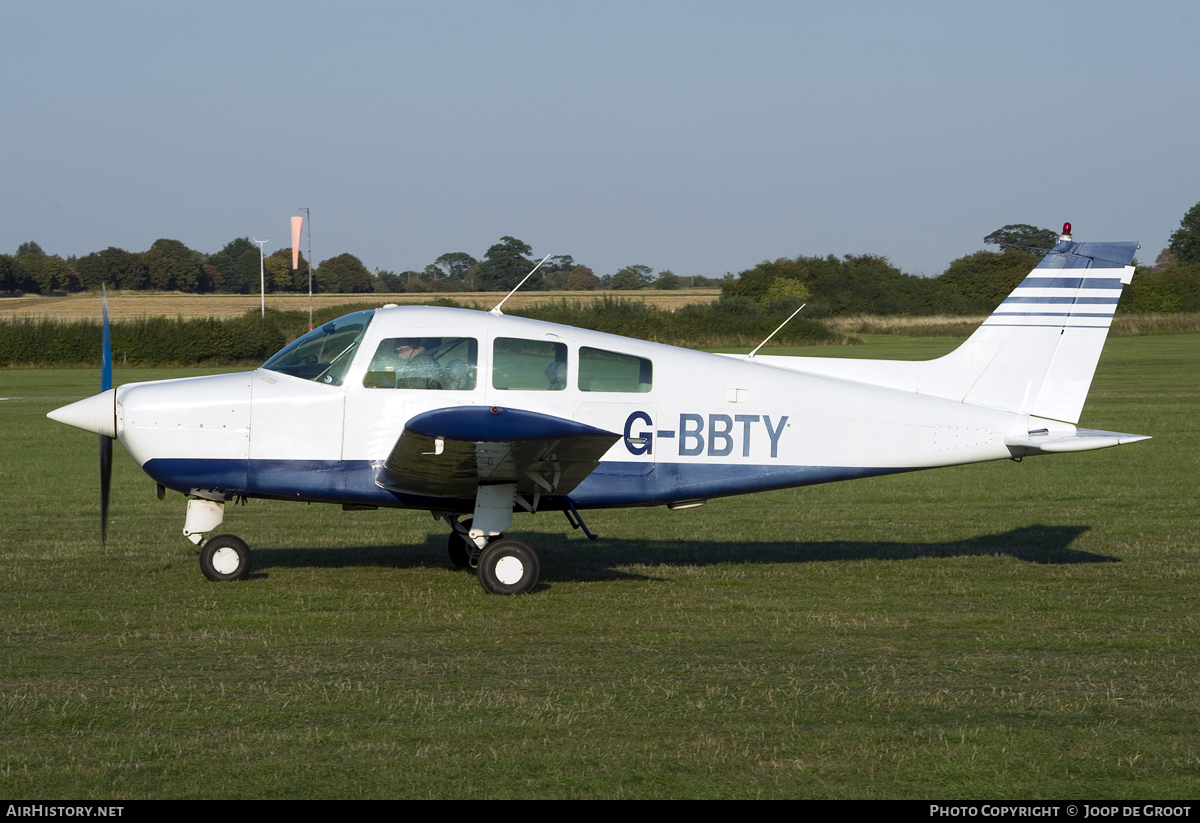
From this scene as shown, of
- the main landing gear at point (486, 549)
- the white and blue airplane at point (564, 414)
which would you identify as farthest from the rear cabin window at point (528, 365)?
the main landing gear at point (486, 549)

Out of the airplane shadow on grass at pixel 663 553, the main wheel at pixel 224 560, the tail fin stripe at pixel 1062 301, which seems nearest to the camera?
the main wheel at pixel 224 560

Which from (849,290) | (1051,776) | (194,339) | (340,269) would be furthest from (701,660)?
(340,269)

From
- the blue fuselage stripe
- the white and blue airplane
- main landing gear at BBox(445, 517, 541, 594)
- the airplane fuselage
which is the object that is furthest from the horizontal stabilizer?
main landing gear at BBox(445, 517, 541, 594)

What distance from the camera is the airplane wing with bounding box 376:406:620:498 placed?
778 cm

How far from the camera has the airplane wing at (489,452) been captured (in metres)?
7.78

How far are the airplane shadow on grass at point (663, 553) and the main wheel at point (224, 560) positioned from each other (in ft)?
1.52

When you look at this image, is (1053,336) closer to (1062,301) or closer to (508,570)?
(1062,301)

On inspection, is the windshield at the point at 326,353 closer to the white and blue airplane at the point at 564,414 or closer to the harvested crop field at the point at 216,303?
the white and blue airplane at the point at 564,414

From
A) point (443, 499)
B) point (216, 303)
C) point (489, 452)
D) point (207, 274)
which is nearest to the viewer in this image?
point (489, 452)

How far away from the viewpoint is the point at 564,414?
8852 mm

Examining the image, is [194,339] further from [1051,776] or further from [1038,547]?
[1051,776]

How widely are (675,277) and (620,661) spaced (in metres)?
114

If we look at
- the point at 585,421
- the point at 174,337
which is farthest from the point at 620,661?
the point at 174,337

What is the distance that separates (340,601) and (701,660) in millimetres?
3121
